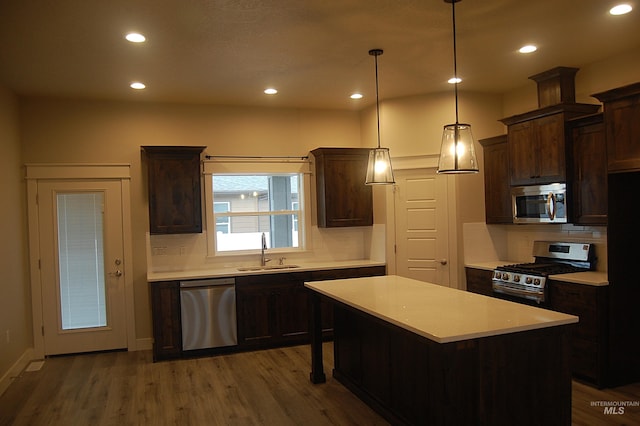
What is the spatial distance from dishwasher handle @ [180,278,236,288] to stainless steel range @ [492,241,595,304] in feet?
9.27

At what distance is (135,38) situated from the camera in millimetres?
3654

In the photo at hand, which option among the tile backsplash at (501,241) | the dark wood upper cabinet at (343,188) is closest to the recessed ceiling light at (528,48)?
the tile backsplash at (501,241)

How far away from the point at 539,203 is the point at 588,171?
26.4 inches

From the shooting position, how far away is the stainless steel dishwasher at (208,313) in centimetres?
521

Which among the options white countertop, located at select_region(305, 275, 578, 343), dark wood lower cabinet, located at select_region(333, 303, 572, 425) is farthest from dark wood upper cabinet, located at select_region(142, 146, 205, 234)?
dark wood lower cabinet, located at select_region(333, 303, 572, 425)

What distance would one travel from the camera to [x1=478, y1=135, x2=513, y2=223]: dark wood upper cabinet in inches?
214

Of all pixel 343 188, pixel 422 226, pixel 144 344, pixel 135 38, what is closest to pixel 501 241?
pixel 422 226

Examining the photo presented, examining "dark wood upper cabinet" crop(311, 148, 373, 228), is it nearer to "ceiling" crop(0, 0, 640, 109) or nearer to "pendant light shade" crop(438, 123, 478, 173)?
"ceiling" crop(0, 0, 640, 109)

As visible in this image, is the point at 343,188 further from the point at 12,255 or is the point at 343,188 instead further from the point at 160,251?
the point at 12,255

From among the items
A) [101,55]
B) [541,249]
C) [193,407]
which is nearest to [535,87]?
[541,249]

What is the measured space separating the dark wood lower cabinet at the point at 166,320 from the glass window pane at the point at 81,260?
79cm

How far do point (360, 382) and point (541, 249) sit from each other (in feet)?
8.59

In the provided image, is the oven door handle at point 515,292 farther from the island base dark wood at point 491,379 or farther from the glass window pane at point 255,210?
the glass window pane at point 255,210

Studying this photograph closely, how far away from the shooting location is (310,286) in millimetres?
4227
